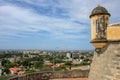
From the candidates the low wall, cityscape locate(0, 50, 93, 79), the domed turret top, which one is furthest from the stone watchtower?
cityscape locate(0, 50, 93, 79)

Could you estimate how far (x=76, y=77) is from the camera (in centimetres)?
1408

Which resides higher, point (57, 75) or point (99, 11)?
point (99, 11)

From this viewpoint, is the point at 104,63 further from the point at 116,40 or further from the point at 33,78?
the point at 33,78

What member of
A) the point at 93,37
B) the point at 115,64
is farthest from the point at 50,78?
the point at 115,64

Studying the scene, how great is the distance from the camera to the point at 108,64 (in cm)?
762

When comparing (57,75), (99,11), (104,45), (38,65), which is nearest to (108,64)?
(104,45)

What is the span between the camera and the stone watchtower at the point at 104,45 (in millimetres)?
7352

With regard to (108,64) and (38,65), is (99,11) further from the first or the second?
(38,65)

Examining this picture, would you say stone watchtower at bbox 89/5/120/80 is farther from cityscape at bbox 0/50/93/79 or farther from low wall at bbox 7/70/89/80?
cityscape at bbox 0/50/93/79

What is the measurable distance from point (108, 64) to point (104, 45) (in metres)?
0.86

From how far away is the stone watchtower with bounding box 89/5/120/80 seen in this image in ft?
24.1

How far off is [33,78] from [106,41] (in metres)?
5.79

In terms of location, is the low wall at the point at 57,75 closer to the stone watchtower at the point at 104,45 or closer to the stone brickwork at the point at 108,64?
the stone watchtower at the point at 104,45

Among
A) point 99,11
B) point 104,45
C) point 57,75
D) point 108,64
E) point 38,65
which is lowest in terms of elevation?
point 38,65
